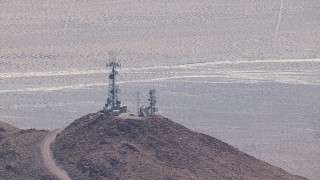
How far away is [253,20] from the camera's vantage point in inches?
4938

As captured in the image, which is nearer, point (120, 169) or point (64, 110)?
point (120, 169)

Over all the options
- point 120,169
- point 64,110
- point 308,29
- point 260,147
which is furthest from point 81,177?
point 308,29

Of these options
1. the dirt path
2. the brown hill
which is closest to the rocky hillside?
the dirt path

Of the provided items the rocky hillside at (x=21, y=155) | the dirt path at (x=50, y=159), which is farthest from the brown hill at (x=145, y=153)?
the rocky hillside at (x=21, y=155)

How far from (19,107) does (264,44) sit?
34.0 meters

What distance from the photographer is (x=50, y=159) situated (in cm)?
5847

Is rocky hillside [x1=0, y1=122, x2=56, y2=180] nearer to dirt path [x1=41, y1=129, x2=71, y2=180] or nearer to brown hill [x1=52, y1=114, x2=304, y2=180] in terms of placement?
dirt path [x1=41, y1=129, x2=71, y2=180]

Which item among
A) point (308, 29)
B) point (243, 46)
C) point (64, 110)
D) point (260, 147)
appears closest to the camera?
point (260, 147)

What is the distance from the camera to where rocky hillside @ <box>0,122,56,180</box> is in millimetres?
56781

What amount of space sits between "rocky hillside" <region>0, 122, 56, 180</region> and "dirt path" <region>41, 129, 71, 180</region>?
0.74 feet

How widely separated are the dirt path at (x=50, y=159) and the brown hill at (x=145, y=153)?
1.03ft

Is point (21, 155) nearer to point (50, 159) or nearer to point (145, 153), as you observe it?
point (50, 159)

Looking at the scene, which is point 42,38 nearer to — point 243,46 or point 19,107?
point 243,46

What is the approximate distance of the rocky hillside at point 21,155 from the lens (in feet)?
186
